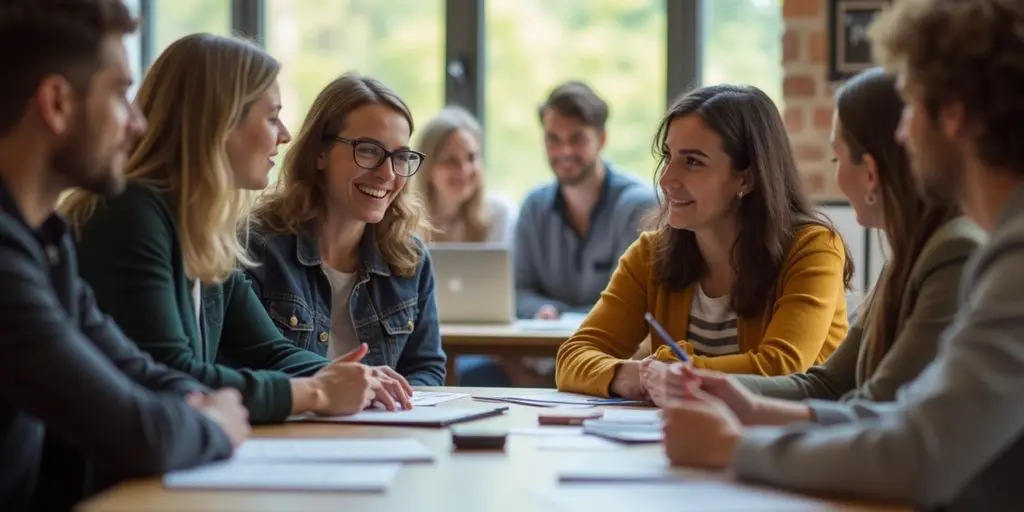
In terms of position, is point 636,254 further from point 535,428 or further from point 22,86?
point 22,86

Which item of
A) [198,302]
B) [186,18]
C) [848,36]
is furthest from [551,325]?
[186,18]

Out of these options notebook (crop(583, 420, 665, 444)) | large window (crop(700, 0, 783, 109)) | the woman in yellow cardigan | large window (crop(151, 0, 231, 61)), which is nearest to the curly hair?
notebook (crop(583, 420, 665, 444))

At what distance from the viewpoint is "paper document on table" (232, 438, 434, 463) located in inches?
64.4

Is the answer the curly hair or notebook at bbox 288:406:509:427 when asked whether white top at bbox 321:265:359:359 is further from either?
the curly hair

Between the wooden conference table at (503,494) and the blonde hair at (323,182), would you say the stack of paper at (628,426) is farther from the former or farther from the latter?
the blonde hair at (323,182)

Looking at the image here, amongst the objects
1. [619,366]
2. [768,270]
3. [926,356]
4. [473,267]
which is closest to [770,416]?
[926,356]

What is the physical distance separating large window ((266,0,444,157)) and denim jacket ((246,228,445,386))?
2876 mm

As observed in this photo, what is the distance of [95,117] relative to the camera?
158 cm

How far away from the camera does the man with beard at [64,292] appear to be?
4.65ft

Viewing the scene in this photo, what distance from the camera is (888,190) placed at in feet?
6.20

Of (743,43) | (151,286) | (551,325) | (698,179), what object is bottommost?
(551,325)

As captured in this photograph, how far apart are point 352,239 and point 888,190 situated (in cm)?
134

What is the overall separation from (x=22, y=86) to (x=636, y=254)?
1514mm

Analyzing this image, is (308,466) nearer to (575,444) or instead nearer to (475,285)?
(575,444)
